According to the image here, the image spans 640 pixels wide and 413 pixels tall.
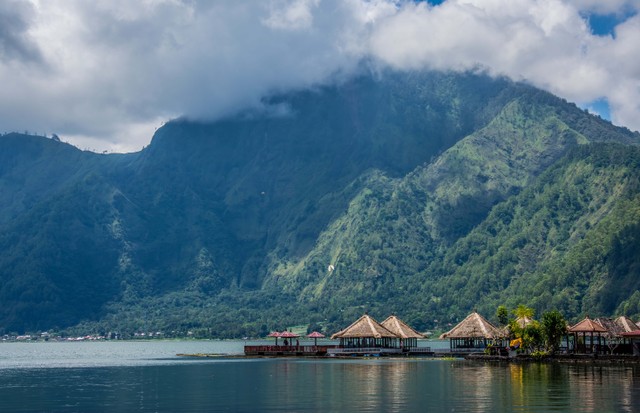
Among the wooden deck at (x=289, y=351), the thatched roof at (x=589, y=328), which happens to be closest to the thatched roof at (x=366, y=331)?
the wooden deck at (x=289, y=351)

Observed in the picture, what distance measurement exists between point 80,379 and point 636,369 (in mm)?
72040

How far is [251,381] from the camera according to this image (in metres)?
113

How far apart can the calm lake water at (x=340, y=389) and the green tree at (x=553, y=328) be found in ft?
34.9

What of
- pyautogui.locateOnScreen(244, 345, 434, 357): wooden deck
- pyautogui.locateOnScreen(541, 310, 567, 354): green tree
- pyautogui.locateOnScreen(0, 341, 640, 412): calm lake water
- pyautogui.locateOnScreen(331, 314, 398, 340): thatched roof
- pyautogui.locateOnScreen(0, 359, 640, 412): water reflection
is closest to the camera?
pyautogui.locateOnScreen(0, 341, 640, 412): calm lake water

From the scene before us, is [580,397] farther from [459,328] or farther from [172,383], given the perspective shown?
[459,328]

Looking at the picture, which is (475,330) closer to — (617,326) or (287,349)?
(617,326)

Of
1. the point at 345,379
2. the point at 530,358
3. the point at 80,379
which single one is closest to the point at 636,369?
the point at 530,358

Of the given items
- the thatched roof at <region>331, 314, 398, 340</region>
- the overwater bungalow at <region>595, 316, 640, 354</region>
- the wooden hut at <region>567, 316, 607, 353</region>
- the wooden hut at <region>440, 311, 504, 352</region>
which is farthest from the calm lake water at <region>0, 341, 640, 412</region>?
the thatched roof at <region>331, 314, 398, 340</region>

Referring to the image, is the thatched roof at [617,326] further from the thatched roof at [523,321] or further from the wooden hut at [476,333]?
the wooden hut at [476,333]

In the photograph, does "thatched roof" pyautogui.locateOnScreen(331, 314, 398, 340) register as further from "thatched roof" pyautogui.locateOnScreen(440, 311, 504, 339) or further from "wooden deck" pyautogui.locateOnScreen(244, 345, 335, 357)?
"thatched roof" pyautogui.locateOnScreen(440, 311, 504, 339)

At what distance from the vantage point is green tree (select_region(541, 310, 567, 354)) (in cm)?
14275

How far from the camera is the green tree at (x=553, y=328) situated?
468 ft

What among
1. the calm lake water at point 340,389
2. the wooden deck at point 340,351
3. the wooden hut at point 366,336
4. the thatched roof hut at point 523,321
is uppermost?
the thatched roof hut at point 523,321

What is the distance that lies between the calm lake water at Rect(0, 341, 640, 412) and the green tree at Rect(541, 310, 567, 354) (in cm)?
1062
